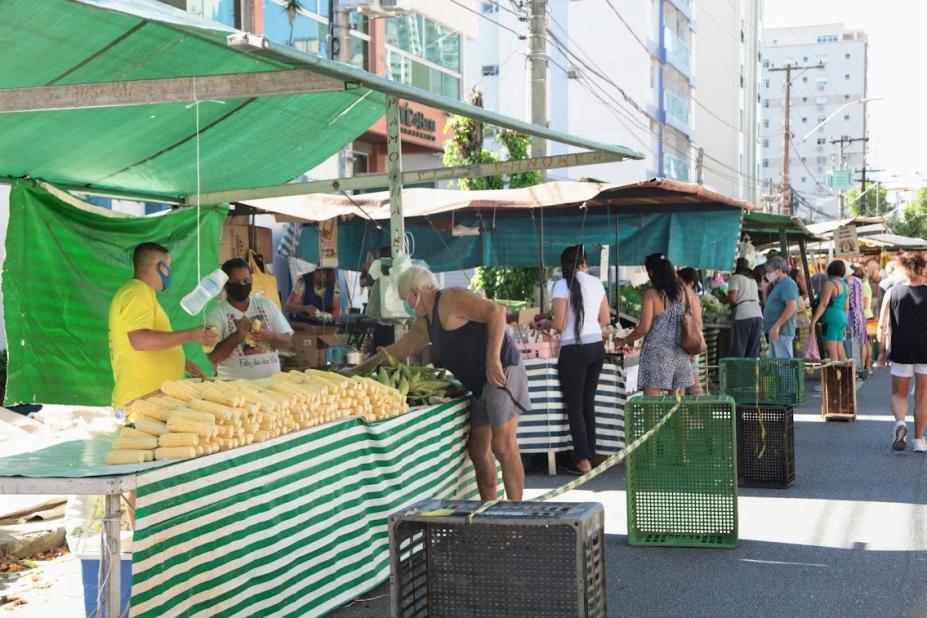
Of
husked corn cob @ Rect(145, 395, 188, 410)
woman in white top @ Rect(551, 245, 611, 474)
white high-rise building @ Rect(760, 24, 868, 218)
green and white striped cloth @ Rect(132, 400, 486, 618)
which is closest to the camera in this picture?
green and white striped cloth @ Rect(132, 400, 486, 618)

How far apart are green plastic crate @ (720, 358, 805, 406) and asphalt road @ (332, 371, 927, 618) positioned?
2.60m

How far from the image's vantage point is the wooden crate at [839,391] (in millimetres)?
13953

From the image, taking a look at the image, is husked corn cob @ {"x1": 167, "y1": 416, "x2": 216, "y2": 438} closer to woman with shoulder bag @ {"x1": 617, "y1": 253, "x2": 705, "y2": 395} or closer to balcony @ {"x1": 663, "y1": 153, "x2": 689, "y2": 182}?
woman with shoulder bag @ {"x1": 617, "y1": 253, "x2": 705, "y2": 395}

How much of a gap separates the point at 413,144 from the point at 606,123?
29.1m

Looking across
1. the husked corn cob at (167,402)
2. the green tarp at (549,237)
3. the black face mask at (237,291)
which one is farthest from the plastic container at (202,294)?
the green tarp at (549,237)

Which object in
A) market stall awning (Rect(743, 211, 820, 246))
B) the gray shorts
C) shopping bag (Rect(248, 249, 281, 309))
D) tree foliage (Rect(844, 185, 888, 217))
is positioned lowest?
the gray shorts

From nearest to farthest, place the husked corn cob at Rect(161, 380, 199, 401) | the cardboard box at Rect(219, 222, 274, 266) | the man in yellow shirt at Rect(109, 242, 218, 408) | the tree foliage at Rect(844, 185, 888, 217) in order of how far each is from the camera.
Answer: the husked corn cob at Rect(161, 380, 199, 401)
the man in yellow shirt at Rect(109, 242, 218, 408)
the cardboard box at Rect(219, 222, 274, 266)
the tree foliage at Rect(844, 185, 888, 217)

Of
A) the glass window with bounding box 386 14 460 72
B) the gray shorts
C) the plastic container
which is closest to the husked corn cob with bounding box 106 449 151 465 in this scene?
the plastic container

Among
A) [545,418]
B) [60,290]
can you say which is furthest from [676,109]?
[60,290]

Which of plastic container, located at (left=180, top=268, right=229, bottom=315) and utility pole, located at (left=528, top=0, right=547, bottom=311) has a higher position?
utility pole, located at (left=528, top=0, right=547, bottom=311)

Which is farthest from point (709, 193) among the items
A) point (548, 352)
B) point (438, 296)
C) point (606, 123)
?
point (606, 123)

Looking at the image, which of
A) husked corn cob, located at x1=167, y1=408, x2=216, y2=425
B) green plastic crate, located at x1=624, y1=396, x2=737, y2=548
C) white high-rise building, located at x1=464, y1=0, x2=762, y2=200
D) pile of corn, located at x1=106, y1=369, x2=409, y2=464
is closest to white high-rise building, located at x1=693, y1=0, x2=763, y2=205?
white high-rise building, located at x1=464, y1=0, x2=762, y2=200

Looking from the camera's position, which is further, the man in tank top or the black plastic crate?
the black plastic crate

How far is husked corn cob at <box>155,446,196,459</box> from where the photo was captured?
4656 mm
